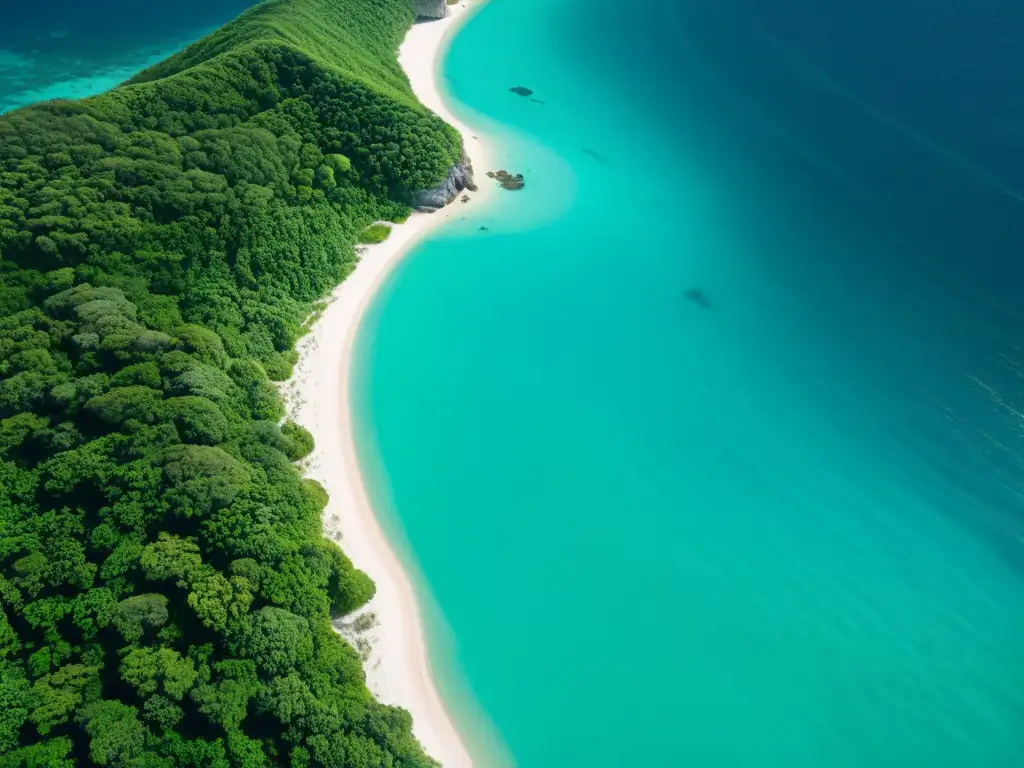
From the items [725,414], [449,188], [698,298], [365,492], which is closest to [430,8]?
[449,188]

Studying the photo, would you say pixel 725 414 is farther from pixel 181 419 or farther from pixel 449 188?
pixel 181 419

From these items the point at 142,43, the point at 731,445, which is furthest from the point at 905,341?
the point at 142,43

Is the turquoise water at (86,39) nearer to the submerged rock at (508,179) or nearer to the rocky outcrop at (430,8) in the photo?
the rocky outcrop at (430,8)

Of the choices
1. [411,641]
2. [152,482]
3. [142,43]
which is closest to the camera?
[152,482]

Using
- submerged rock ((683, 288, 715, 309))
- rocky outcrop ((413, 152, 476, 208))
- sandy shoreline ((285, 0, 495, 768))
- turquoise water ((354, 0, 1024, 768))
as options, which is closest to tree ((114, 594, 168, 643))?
sandy shoreline ((285, 0, 495, 768))

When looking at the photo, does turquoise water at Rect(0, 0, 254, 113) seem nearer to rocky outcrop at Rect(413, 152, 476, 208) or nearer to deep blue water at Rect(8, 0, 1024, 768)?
deep blue water at Rect(8, 0, 1024, 768)

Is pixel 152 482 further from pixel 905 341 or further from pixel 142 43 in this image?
pixel 142 43

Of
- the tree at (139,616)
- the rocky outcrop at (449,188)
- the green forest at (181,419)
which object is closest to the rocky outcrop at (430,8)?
the green forest at (181,419)
